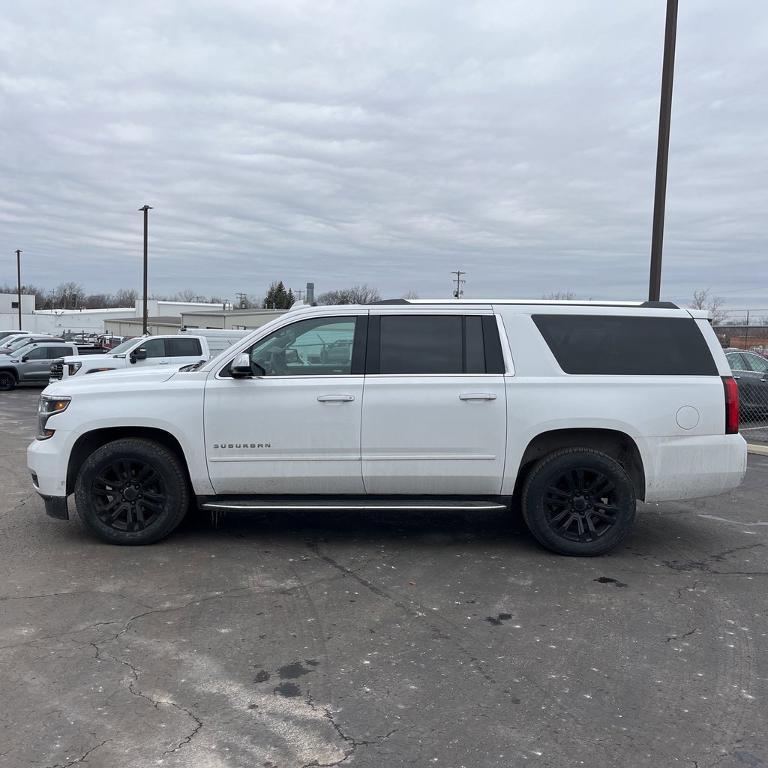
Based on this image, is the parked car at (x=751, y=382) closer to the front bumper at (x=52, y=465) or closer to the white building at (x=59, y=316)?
the front bumper at (x=52, y=465)

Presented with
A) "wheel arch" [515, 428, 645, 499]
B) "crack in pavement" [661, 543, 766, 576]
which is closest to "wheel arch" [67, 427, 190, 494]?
"wheel arch" [515, 428, 645, 499]

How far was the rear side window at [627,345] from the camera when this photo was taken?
588cm

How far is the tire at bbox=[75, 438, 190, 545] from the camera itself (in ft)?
19.2

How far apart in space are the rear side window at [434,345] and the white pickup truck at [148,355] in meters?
12.6

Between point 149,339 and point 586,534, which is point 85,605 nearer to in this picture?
point 586,534

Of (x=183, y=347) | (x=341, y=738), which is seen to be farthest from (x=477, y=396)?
(x=183, y=347)

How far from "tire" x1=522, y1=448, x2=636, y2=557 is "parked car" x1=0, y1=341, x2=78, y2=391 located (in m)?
20.8

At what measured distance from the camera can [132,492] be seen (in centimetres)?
595

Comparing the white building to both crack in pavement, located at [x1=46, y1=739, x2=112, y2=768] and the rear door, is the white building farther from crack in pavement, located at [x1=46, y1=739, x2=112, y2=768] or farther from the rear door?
crack in pavement, located at [x1=46, y1=739, x2=112, y2=768]

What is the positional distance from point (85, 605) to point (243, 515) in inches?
94.9

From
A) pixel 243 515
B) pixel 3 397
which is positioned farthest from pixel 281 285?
pixel 243 515

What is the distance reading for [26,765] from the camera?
2984 millimetres

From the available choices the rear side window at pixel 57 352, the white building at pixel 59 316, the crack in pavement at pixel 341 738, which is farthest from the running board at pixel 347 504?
the white building at pixel 59 316

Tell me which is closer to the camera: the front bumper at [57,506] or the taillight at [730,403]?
the taillight at [730,403]
